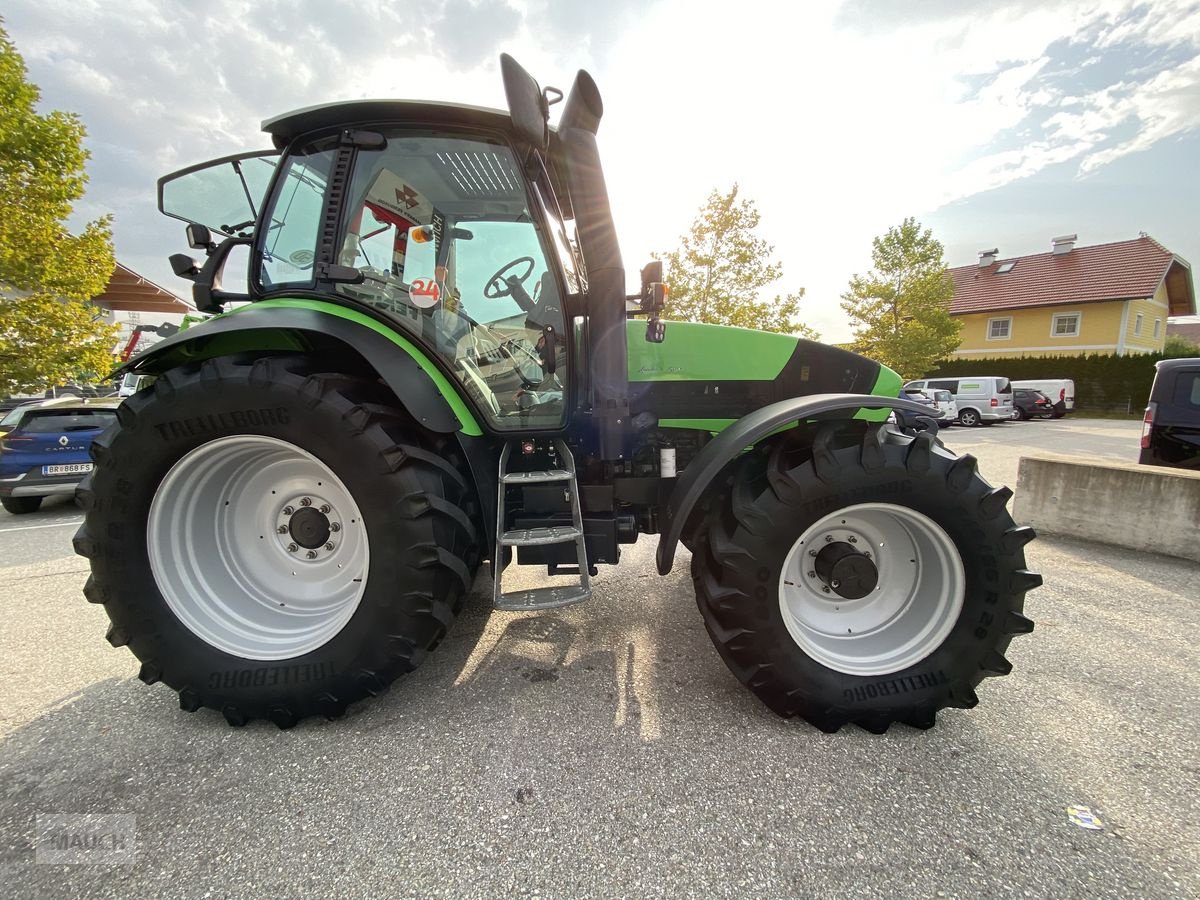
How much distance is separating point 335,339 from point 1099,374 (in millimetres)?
28953

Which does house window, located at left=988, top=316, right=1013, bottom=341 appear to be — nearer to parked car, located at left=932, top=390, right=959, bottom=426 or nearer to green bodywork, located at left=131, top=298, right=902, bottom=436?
parked car, located at left=932, top=390, right=959, bottom=426

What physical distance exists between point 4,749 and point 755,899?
Result: 263cm

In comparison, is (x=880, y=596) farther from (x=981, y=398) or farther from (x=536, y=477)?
(x=981, y=398)

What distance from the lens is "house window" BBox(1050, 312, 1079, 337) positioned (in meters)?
24.2

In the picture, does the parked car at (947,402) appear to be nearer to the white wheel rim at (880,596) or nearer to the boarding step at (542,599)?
the white wheel rim at (880,596)

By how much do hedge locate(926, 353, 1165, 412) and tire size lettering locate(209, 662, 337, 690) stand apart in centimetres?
2770

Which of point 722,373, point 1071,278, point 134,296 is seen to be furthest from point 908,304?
point 134,296

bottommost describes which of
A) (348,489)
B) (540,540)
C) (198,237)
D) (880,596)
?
(880,596)

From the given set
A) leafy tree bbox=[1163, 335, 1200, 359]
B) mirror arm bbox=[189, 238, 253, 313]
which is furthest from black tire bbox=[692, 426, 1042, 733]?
leafy tree bbox=[1163, 335, 1200, 359]

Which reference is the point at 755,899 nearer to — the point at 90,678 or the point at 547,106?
the point at 547,106

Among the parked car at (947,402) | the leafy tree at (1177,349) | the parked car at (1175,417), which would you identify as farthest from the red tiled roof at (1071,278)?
the parked car at (1175,417)

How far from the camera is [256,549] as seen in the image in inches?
87.8

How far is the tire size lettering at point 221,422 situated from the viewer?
1815mm

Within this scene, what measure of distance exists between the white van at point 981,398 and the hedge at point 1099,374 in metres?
6.80
